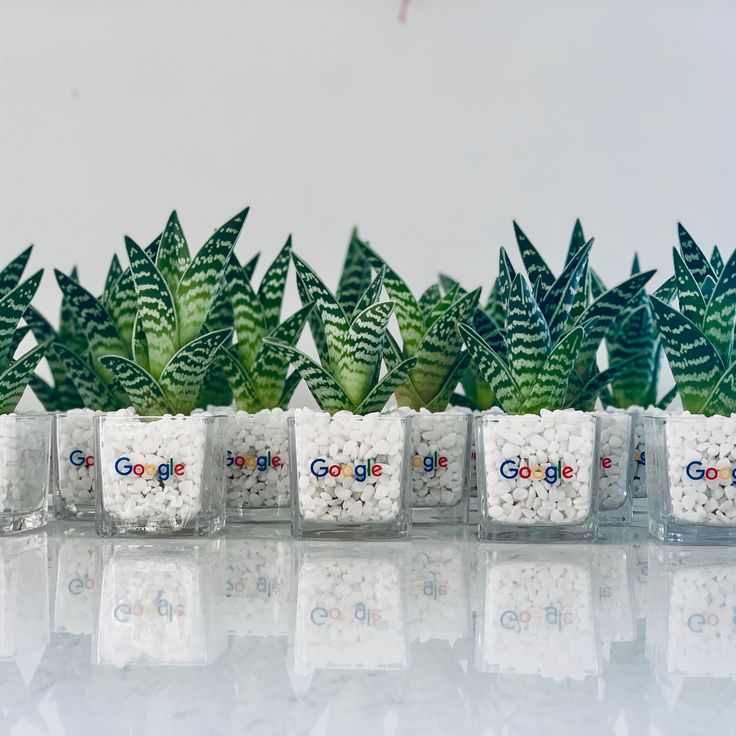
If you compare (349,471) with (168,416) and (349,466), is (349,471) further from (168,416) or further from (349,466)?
(168,416)

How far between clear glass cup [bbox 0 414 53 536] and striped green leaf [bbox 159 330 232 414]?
145 millimetres

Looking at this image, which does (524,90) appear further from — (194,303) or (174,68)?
(194,303)

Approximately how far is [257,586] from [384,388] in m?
0.26

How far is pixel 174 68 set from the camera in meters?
2.32

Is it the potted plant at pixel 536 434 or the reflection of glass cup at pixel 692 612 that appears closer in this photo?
the reflection of glass cup at pixel 692 612

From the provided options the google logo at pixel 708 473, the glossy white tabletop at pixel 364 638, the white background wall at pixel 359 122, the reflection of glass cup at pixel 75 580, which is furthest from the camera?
the white background wall at pixel 359 122

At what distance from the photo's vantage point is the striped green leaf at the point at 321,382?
3.25 ft

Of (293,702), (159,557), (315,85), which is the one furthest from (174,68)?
(293,702)

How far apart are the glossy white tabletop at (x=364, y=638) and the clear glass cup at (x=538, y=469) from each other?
0.03 metres

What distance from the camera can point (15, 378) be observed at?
3.39 ft

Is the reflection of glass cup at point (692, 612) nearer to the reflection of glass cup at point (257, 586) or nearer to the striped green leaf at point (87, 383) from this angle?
the reflection of glass cup at point (257, 586)

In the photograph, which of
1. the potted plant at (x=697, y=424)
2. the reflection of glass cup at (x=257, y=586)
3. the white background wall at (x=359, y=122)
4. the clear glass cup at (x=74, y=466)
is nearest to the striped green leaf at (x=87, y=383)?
the clear glass cup at (x=74, y=466)

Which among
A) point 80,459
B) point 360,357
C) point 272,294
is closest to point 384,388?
point 360,357

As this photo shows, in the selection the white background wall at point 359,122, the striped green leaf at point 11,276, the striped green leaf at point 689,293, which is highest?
the white background wall at point 359,122
